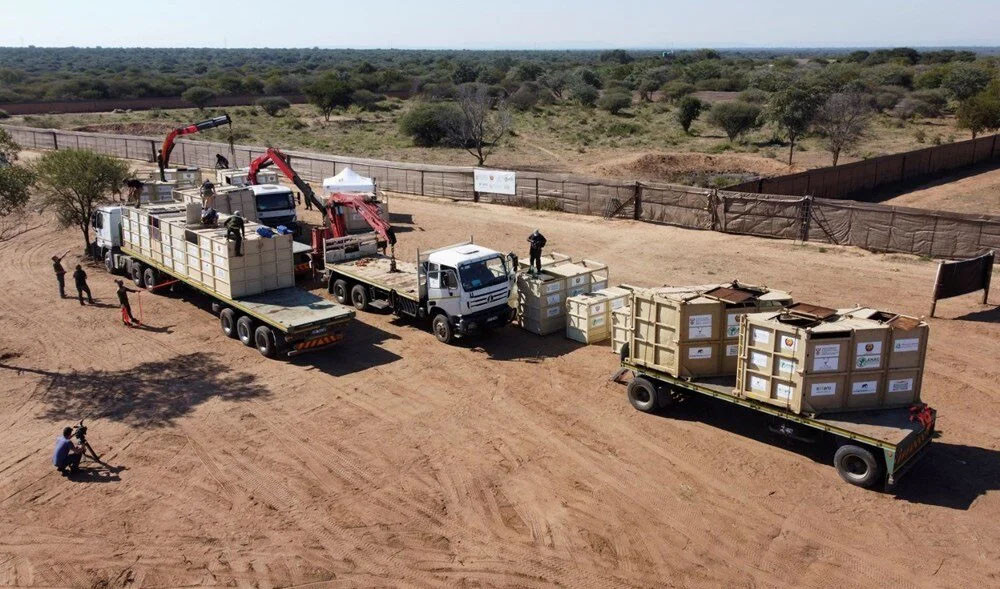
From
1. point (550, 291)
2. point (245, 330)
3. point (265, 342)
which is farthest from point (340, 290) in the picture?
point (550, 291)

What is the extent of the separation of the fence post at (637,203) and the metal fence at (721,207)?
1.3 inches

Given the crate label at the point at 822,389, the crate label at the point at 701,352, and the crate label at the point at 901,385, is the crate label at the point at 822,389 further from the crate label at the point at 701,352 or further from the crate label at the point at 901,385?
the crate label at the point at 701,352

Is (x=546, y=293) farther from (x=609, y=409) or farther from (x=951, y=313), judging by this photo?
(x=951, y=313)

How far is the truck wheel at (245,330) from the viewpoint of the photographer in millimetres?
19031

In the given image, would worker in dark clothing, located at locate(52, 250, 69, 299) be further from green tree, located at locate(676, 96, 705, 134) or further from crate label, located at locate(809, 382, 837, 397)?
green tree, located at locate(676, 96, 705, 134)

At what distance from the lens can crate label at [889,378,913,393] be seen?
506 inches

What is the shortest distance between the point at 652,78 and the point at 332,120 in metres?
51.0

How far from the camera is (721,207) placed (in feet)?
97.6

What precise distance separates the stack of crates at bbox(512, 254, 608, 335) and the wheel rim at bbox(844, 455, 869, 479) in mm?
8628

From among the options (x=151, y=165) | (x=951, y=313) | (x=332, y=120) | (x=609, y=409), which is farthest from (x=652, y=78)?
(x=609, y=409)

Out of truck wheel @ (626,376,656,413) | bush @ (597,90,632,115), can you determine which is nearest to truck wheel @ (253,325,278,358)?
truck wheel @ (626,376,656,413)

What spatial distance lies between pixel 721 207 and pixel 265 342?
1843cm

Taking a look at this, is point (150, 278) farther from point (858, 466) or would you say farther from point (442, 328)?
point (858, 466)

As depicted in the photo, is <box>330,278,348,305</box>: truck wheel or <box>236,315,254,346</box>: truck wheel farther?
<box>330,278,348,305</box>: truck wheel
